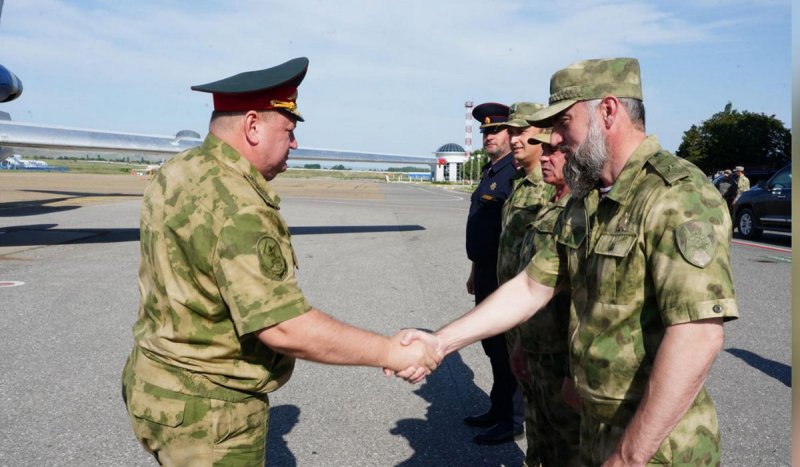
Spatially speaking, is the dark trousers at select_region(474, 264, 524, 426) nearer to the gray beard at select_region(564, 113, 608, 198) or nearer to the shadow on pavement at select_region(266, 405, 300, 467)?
the shadow on pavement at select_region(266, 405, 300, 467)

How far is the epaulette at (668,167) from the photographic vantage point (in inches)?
74.5

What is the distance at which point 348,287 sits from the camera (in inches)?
351

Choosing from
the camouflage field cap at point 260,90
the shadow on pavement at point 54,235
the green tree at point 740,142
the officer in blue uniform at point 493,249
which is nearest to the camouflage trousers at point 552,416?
the officer in blue uniform at point 493,249

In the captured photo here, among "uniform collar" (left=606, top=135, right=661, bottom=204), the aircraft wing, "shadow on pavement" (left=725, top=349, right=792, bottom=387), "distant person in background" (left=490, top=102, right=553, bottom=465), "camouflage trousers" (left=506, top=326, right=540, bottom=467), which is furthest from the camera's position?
the aircraft wing

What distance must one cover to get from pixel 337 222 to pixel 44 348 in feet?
44.3

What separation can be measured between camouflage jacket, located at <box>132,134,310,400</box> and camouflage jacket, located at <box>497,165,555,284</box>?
1949 millimetres

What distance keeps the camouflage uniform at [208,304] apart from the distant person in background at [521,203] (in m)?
Result: 1.69

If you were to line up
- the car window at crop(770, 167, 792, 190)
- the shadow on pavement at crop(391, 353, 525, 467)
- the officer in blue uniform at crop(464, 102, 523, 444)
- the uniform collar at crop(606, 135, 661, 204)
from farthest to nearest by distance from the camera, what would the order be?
the car window at crop(770, 167, 792, 190) → the officer in blue uniform at crop(464, 102, 523, 444) → the shadow on pavement at crop(391, 353, 525, 467) → the uniform collar at crop(606, 135, 661, 204)

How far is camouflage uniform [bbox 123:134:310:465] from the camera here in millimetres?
1941

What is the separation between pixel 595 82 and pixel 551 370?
1622mm

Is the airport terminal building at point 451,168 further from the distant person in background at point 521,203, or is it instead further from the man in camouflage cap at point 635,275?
the man in camouflage cap at point 635,275

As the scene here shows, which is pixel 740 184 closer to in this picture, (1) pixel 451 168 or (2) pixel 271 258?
(2) pixel 271 258

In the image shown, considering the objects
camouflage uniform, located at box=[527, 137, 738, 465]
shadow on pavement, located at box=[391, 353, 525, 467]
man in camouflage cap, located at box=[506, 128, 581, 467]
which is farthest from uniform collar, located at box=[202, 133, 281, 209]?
shadow on pavement, located at box=[391, 353, 525, 467]

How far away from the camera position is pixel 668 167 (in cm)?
194
